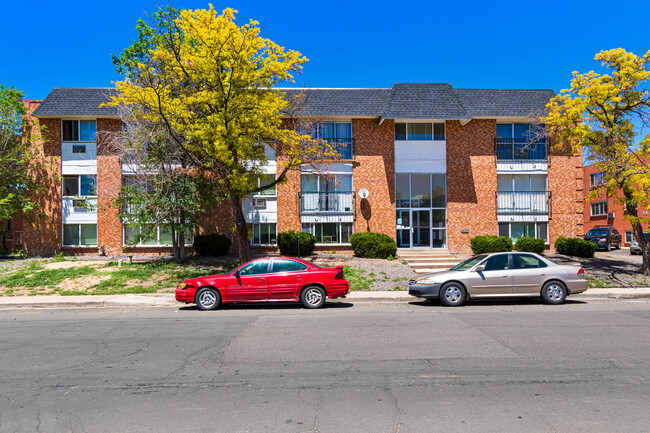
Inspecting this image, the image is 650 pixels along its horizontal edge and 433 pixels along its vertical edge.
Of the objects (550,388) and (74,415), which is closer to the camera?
(74,415)

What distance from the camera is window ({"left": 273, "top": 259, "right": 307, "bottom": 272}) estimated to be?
12172mm

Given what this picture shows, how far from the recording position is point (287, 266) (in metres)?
12.2

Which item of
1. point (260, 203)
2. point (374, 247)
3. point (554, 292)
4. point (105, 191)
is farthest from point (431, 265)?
point (105, 191)


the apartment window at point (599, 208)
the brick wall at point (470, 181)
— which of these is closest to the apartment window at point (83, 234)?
the brick wall at point (470, 181)

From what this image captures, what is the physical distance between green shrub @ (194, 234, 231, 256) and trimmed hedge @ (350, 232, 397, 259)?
6494 millimetres

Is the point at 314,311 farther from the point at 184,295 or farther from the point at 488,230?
the point at 488,230

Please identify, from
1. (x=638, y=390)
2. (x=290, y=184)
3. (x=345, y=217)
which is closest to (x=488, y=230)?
(x=345, y=217)

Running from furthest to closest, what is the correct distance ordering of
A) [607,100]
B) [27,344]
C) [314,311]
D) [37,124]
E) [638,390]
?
[37,124] < [607,100] < [314,311] < [27,344] < [638,390]

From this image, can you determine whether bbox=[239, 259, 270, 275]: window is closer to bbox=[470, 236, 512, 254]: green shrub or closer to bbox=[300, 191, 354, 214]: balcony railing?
bbox=[300, 191, 354, 214]: balcony railing

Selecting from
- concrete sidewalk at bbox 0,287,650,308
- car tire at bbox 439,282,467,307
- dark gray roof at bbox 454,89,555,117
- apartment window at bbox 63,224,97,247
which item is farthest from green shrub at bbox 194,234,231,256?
dark gray roof at bbox 454,89,555,117

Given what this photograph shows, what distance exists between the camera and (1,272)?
18.3 m

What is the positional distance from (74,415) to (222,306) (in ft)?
26.6

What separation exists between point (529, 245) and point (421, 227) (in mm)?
5341

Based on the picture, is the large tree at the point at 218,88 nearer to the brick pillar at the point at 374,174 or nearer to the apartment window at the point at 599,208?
the brick pillar at the point at 374,174
